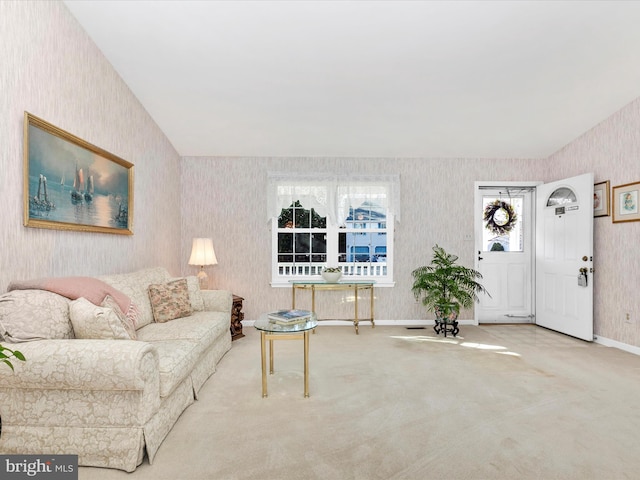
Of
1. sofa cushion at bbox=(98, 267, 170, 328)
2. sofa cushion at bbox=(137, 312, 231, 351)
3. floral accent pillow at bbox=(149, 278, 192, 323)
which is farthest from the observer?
floral accent pillow at bbox=(149, 278, 192, 323)

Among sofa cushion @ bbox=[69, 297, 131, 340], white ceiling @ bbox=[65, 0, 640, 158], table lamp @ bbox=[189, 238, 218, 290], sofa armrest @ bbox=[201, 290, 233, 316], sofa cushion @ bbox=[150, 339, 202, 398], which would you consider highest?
white ceiling @ bbox=[65, 0, 640, 158]

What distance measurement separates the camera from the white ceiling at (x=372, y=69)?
276 cm

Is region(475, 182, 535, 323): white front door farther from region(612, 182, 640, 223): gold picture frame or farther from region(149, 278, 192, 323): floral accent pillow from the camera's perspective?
region(149, 278, 192, 323): floral accent pillow

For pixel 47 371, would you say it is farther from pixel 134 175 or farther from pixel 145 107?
pixel 145 107

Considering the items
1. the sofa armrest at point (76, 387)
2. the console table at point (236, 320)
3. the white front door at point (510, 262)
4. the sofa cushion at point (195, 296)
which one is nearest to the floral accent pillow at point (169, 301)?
the sofa cushion at point (195, 296)

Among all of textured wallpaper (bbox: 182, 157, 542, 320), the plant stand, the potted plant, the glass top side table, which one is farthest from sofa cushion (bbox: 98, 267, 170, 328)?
the plant stand

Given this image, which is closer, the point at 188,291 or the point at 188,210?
the point at 188,291

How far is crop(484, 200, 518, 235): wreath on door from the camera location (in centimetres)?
546

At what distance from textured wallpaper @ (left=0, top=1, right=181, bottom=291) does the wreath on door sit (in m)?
4.65

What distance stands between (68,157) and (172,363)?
5.99 feet

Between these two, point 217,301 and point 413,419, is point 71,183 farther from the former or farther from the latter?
point 413,419

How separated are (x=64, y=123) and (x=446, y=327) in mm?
4549

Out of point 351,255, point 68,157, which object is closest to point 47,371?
Answer: point 68,157

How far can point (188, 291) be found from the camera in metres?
3.74
